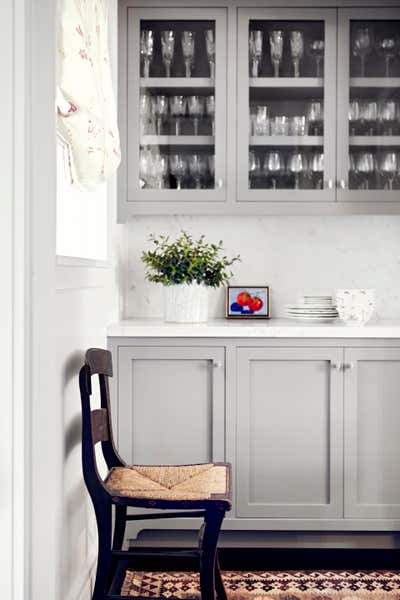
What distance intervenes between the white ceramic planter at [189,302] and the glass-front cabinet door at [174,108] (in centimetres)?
38

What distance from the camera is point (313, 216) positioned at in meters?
3.34

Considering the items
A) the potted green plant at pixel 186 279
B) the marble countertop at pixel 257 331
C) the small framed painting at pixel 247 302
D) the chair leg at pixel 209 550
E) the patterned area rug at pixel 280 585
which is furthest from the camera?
the small framed painting at pixel 247 302

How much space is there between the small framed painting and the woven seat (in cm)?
107

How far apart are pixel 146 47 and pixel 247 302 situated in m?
1.22

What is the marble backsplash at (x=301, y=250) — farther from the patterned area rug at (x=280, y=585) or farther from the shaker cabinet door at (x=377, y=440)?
the patterned area rug at (x=280, y=585)

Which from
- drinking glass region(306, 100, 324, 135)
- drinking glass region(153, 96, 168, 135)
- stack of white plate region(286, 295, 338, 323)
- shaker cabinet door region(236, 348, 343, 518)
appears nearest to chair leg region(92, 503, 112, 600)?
shaker cabinet door region(236, 348, 343, 518)

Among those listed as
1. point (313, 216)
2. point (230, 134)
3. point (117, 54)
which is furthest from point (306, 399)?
point (117, 54)

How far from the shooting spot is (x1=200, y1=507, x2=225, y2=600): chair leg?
1.97 metres

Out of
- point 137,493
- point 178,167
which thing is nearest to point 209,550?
point 137,493

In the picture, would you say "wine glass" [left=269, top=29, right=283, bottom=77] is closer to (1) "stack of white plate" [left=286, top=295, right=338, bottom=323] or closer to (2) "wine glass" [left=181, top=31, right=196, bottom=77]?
(2) "wine glass" [left=181, top=31, right=196, bottom=77]

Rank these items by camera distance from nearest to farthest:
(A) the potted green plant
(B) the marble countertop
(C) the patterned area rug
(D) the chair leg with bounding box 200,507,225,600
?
(D) the chair leg with bounding box 200,507,225,600 → (C) the patterned area rug → (B) the marble countertop → (A) the potted green plant

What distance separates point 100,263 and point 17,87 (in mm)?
1039

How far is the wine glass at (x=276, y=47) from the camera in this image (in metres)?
3.05

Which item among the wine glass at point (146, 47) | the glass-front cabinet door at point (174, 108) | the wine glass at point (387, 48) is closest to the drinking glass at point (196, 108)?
the glass-front cabinet door at point (174, 108)
